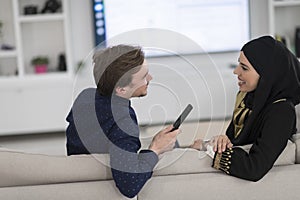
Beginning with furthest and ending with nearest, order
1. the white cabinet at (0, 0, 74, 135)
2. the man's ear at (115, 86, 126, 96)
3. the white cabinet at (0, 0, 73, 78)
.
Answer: the white cabinet at (0, 0, 73, 78) → the white cabinet at (0, 0, 74, 135) → the man's ear at (115, 86, 126, 96)

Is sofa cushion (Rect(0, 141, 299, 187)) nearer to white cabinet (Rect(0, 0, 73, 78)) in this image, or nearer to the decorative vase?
white cabinet (Rect(0, 0, 73, 78))

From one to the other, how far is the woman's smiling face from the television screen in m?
3.06

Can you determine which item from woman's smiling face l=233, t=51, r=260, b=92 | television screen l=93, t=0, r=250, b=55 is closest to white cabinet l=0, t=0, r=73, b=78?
television screen l=93, t=0, r=250, b=55

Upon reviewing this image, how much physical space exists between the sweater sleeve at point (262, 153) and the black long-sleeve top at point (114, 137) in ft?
0.83

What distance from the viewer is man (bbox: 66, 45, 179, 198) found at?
176cm

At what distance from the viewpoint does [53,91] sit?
5.00 metres

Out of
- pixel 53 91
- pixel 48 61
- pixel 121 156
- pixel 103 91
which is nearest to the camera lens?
pixel 121 156

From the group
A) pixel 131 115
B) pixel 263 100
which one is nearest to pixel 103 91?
pixel 131 115

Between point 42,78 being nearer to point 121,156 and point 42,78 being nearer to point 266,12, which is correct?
point 266,12

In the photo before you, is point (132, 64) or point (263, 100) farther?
point (263, 100)

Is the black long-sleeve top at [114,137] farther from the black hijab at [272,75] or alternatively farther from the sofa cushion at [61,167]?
the black hijab at [272,75]

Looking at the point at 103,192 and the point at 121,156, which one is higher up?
the point at 121,156

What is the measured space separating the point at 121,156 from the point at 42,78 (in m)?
3.45

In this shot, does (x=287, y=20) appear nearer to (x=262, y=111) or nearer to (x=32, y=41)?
(x=32, y=41)
